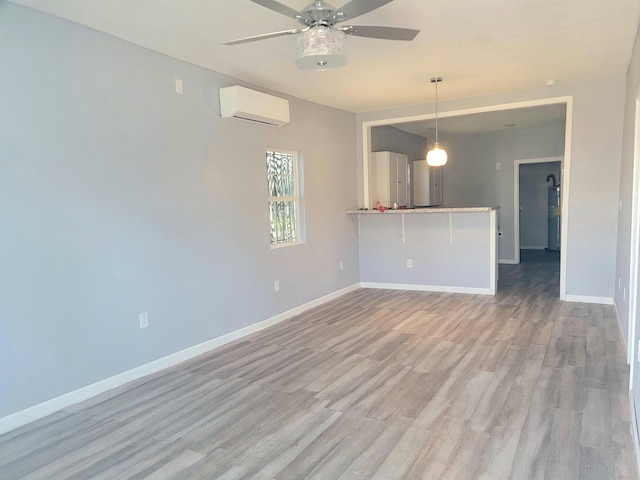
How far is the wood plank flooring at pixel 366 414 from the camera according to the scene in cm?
217

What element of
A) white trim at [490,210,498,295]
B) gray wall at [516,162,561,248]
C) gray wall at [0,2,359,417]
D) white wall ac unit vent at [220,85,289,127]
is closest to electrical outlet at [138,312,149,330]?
gray wall at [0,2,359,417]

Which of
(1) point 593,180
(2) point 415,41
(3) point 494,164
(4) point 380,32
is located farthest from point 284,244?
(3) point 494,164

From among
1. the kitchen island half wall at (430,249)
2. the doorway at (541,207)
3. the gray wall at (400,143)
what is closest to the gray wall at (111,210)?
the kitchen island half wall at (430,249)

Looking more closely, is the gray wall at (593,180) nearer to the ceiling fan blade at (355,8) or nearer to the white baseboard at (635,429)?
the white baseboard at (635,429)

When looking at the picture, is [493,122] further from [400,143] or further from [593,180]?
[593,180]

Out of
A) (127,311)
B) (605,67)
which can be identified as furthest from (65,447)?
(605,67)

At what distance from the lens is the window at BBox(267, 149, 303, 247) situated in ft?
16.0

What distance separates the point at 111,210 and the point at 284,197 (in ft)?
7.33

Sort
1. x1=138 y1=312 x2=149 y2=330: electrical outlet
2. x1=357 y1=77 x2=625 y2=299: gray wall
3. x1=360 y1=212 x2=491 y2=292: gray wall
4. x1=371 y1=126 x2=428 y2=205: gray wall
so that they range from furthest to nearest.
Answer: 1. x1=371 y1=126 x2=428 y2=205: gray wall
2. x1=360 y1=212 x2=491 y2=292: gray wall
3. x1=357 y1=77 x2=625 y2=299: gray wall
4. x1=138 y1=312 x2=149 y2=330: electrical outlet

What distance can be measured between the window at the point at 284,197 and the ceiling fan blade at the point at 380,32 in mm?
2452

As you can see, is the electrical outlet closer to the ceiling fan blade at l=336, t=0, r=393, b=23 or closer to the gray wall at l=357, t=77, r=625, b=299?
the ceiling fan blade at l=336, t=0, r=393, b=23

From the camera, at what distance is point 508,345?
382 cm

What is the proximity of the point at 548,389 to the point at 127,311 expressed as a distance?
9.78 ft

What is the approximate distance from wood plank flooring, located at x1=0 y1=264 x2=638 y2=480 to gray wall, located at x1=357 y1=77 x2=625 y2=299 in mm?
862
